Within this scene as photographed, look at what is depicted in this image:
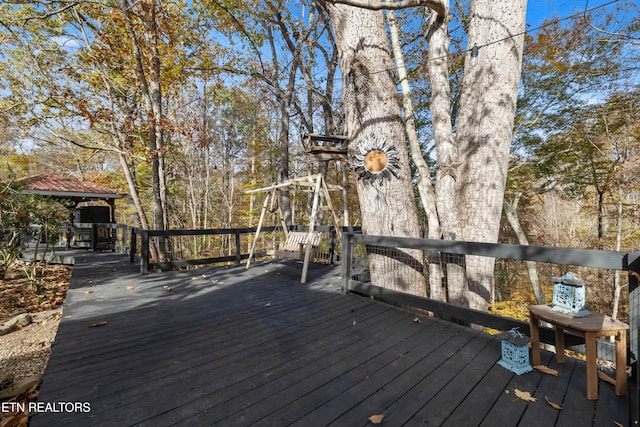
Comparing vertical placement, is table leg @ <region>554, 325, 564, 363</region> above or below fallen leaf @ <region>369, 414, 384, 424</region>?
above

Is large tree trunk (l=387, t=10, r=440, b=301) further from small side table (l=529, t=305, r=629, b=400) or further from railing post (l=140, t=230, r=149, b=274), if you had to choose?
railing post (l=140, t=230, r=149, b=274)


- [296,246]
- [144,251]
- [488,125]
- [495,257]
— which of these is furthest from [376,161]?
[144,251]

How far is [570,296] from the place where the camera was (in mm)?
1752

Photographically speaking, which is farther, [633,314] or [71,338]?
[71,338]

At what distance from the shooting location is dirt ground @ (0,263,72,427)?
213 cm

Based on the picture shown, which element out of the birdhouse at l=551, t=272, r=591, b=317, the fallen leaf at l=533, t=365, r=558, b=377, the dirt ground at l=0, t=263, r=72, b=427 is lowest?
the dirt ground at l=0, t=263, r=72, b=427

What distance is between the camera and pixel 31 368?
299cm

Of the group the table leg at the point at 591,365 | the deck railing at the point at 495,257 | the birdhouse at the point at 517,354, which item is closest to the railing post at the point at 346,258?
the deck railing at the point at 495,257

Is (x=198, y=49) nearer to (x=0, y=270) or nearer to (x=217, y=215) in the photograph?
(x=0, y=270)

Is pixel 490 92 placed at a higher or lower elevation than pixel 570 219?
higher

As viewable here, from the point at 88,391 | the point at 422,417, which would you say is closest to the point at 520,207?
the point at 422,417

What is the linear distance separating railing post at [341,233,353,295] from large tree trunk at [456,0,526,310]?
138cm

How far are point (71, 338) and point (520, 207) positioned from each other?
1506 cm

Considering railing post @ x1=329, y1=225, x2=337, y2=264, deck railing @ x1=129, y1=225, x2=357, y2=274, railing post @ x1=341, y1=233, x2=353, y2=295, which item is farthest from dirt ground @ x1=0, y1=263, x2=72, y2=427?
railing post @ x1=329, y1=225, x2=337, y2=264
